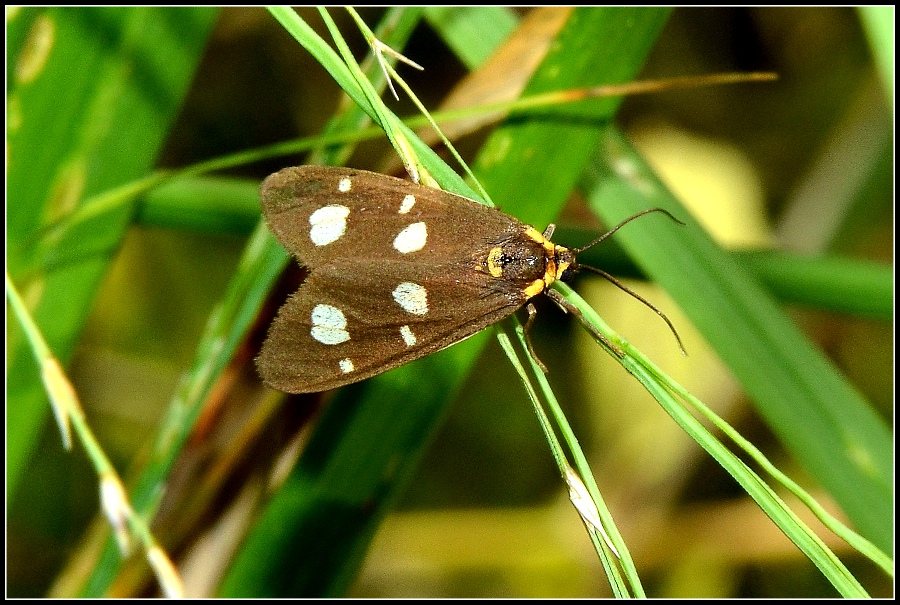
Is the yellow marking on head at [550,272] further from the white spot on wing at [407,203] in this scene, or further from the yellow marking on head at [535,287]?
the white spot on wing at [407,203]

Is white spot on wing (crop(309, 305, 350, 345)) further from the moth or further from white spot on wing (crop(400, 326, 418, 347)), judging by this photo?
white spot on wing (crop(400, 326, 418, 347))

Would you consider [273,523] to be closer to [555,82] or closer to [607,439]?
[555,82]

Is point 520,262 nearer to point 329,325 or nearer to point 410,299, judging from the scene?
point 410,299

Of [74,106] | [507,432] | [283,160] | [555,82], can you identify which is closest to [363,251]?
[555,82]

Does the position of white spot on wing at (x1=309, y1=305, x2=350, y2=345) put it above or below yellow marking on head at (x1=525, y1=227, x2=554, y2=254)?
above

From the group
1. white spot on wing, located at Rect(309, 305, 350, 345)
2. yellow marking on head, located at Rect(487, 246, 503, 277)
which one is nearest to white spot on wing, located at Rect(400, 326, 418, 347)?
white spot on wing, located at Rect(309, 305, 350, 345)
